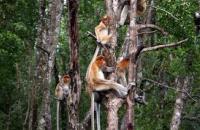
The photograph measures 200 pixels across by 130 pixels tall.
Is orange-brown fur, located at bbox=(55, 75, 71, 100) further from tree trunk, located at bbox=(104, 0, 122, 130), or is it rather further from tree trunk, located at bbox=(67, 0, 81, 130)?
tree trunk, located at bbox=(104, 0, 122, 130)

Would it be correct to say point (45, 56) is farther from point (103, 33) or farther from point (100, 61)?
point (100, 61)

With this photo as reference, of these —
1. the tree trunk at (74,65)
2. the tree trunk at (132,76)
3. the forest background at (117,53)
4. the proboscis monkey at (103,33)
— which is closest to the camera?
the tree trunk at (132,76)

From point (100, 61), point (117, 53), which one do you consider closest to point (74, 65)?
point (100, 61)

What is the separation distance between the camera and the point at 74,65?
7.00 metres

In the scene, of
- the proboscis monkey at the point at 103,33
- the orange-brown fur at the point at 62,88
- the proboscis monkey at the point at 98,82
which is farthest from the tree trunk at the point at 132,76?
the orange-brown fur at the point at 62,88

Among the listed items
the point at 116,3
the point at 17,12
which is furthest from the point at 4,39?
the point at 116,3

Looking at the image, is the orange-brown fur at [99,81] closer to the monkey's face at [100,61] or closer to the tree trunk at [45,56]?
the monkey's face at [100,61]

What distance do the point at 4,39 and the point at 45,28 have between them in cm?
119

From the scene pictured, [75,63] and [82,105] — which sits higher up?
[75,63]

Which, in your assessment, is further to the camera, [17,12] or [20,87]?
[20,87]

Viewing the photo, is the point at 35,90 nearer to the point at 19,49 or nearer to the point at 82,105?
the point at 19,49

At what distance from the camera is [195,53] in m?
9.97

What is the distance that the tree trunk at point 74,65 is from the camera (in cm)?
665

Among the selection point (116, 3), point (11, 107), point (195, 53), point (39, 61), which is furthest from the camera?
point (11, 107)
